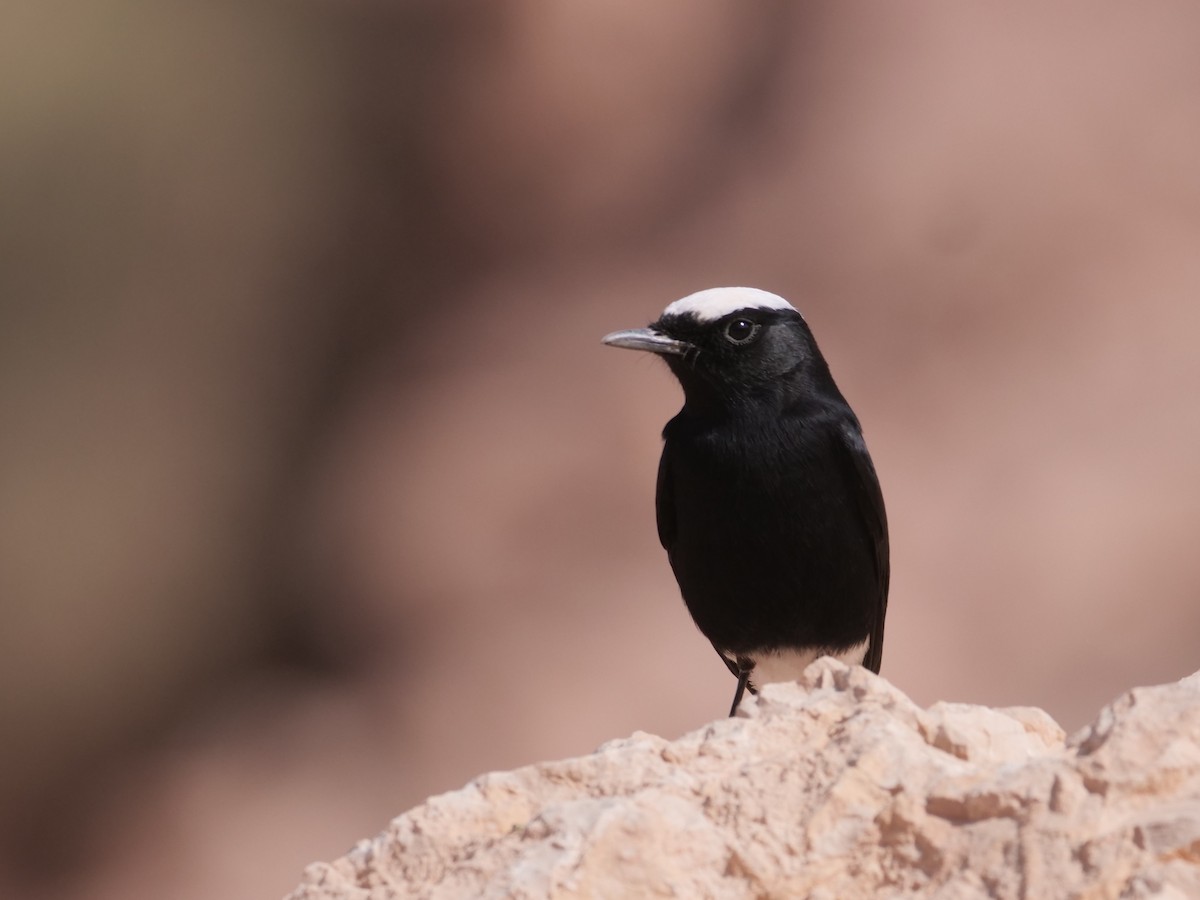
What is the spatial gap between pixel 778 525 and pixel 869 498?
47 centimetres

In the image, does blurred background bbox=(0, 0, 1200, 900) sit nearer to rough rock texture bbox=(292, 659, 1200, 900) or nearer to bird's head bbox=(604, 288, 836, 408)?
bird's head bbox=(604, 288, 836, 408)

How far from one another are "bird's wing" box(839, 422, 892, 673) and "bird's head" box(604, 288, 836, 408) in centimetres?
30

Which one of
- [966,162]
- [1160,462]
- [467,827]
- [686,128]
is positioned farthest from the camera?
[686,128]

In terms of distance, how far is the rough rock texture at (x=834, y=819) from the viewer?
2.44 meters

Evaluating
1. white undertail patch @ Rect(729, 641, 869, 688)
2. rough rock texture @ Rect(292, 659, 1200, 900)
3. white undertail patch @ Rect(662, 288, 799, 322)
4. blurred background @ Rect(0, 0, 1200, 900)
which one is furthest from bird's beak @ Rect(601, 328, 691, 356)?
blurred background @ Rect(0, 0, 1200, 900)

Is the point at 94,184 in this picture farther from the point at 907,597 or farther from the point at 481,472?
the point at 907,597

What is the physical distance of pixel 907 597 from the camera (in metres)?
12.0

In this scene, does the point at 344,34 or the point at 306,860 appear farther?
the point at 344,34

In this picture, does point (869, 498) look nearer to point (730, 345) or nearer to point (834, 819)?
point (730, 345)

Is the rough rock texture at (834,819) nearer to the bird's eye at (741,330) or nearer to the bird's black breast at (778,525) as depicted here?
the bird's black breast at (778,525)

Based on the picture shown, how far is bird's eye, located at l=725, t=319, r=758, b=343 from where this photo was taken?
6.18 metres

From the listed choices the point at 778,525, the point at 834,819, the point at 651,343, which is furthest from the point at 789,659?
the point at 834,819

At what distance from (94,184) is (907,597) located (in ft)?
24.0

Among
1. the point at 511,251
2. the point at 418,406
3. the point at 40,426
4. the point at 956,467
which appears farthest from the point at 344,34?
the point at 956,467
